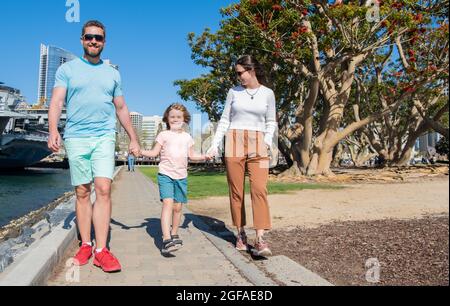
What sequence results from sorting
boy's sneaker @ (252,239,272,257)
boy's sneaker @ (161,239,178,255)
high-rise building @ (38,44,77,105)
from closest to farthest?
boy's sneaker @ (252,239,272,257)
boy's sneaker @ (161,239,178,255)
high-rise building @ (38,44,77,105)

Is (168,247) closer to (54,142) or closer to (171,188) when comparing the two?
(171,188)

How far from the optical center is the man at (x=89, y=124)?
374 centimetres

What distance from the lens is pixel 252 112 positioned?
4340 millimetres

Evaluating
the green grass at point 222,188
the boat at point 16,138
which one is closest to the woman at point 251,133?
the green grass at point 222,188

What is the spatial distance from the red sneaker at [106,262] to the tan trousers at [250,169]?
4.76ft

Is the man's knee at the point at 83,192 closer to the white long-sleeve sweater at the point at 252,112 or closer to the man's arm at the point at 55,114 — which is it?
the man's arm at the point at 55,114

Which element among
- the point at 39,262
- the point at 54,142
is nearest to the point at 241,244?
the point at 39,262

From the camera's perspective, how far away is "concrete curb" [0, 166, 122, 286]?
9.37 feet

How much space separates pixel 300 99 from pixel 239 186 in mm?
23019

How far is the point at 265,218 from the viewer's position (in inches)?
167

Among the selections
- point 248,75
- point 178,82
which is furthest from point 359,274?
point 178,82

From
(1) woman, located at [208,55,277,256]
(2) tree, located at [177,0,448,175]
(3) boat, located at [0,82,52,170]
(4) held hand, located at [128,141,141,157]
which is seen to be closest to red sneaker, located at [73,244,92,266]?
(4) held hand, located at [128,141,141,157]

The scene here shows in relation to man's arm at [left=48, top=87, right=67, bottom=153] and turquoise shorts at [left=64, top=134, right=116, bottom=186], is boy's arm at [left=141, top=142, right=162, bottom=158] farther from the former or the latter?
man's arm at [left=48, top=87, right=67, bottom=153]
